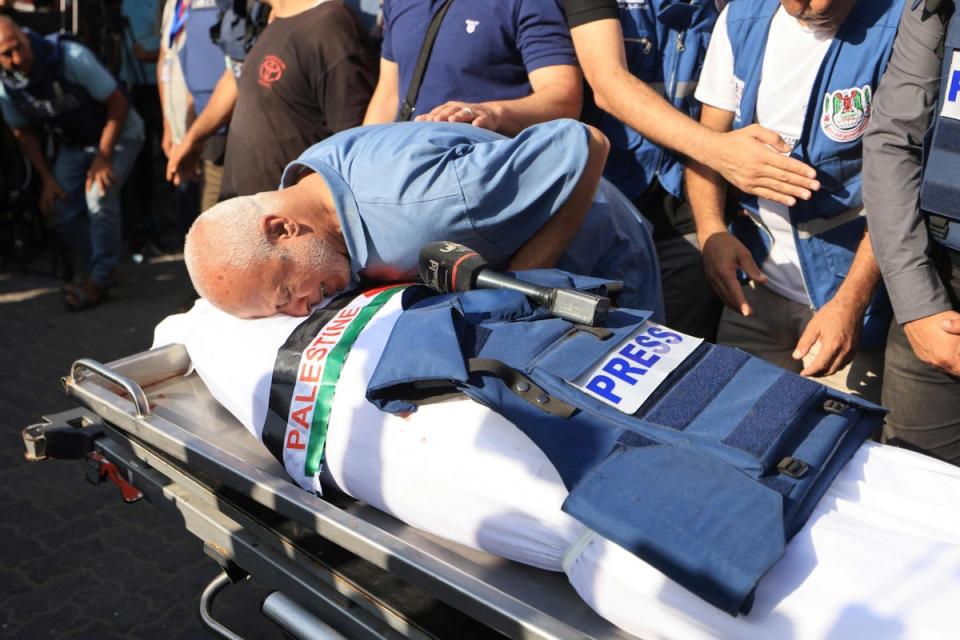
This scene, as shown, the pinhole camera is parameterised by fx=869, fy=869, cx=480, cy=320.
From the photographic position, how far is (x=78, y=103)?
508 centimetres

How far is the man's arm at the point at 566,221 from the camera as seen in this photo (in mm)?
1881

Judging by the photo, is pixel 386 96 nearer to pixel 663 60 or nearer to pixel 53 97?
pixel 663 60

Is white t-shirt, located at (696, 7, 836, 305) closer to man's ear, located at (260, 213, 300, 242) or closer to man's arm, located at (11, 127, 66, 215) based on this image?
man's ear, located at (260, 213, 300, 242)

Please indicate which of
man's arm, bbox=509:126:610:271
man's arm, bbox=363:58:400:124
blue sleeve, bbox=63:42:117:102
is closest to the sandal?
blue sleeve, bbox=63:42:117:102

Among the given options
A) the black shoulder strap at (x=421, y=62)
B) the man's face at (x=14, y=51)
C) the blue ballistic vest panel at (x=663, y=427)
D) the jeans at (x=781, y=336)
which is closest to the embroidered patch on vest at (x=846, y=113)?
the jeans at (x=781, y=336)

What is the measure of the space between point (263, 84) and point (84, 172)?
10.2 feet

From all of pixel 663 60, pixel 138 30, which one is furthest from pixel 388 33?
pixel 138 30

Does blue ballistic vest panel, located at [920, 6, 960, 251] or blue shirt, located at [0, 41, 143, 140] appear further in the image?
blue shirt, located at [0, 41, 143, 140]

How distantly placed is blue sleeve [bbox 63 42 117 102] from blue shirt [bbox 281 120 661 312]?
378 centimetres

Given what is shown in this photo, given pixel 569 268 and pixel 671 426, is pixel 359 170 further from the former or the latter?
pixel 671 426

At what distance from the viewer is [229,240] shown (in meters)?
1.90

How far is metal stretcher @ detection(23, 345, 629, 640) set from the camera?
1.39m

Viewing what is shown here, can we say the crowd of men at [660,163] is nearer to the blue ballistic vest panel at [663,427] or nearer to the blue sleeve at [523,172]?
the blue sleeve at [523,172]

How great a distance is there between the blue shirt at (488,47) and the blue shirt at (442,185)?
1.46ft
